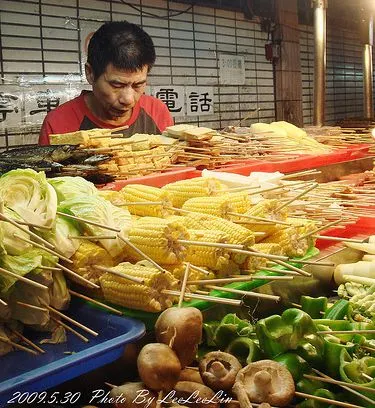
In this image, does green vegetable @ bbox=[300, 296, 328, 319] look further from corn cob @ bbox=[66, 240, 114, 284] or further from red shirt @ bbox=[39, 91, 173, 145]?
red shirt @ bbox=[39, 91, 173, 145]

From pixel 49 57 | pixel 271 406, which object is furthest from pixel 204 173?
pixel 49 57

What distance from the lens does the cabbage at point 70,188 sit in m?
2.70

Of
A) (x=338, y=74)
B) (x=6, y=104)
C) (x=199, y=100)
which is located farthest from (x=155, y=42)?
(x=338, y=74)

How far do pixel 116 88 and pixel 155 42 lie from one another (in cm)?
259

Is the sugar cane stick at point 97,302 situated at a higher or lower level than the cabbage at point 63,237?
lower

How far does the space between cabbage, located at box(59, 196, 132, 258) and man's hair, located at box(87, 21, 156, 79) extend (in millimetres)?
3736

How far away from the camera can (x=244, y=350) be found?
2.38 meters

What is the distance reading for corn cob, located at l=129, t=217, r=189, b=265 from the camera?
2475mm

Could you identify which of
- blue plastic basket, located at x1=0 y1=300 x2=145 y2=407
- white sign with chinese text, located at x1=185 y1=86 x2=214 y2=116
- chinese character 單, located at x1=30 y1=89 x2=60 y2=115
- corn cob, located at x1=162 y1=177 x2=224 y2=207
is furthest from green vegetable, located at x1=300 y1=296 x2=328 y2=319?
white sign with chinese text, located at x1=185 y1=86 x2=214 y2=116

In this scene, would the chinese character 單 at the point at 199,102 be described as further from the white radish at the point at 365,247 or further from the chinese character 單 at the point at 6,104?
the white radish at the point at 365,247

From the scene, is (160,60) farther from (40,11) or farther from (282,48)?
(282,48)

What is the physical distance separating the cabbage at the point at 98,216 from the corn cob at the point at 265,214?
0.83m

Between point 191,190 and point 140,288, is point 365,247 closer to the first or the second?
point 191,190

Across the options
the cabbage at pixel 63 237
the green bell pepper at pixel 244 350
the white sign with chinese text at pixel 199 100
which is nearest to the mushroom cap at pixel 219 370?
the green bell pepper at pixel 244 350
